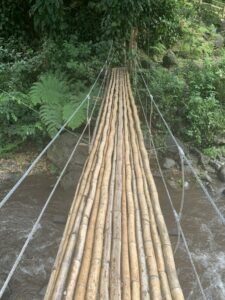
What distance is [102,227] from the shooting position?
4.90 feet

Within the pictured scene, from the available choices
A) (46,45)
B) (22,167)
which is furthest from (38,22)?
(22,167)

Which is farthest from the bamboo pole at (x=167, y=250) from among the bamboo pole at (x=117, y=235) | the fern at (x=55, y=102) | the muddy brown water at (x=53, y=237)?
the fern at (x=55, y=102)

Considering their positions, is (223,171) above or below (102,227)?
below

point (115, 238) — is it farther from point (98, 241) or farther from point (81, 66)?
point (81, 66)

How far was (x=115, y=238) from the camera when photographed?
1.43m

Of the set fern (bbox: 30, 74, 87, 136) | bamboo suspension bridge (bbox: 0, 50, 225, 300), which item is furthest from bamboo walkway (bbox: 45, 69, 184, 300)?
fern (bbox: 30, 74, 87, 136)

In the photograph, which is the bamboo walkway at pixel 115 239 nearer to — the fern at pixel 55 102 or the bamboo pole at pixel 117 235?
the bamboo pole at pixel 117 235

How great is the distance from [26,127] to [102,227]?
8.09 feet

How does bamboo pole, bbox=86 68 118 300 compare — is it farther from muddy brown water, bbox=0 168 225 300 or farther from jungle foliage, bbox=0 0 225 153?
jungle foliage, bbox=0 0 225 153

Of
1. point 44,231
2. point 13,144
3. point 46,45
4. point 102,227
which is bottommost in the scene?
point 44,231

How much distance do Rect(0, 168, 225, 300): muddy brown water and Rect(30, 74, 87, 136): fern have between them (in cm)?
50

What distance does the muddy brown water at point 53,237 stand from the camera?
8.27 ft

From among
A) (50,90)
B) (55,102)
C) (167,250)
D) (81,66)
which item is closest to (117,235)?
(167,250)

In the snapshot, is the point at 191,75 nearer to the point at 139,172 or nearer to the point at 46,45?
the point at 46,45
